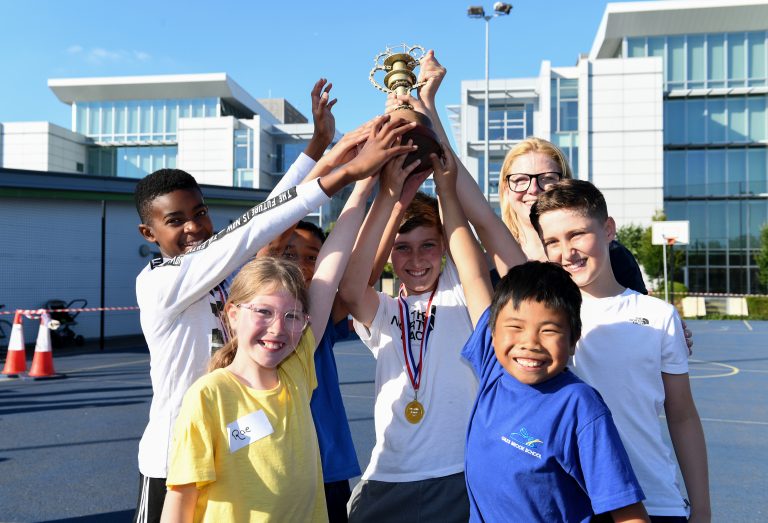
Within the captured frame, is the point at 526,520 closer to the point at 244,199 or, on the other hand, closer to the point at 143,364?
the point at 143,364

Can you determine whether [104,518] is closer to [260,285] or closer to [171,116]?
[260,285]

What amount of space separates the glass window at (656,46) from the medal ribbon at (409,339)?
44.6 meters

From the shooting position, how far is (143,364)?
12375 mm

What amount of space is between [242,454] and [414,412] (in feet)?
2.20

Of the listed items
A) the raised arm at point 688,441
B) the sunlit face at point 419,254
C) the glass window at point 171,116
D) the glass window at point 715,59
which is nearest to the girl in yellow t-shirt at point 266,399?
the sunlit face at point 419,254

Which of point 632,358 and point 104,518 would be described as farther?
point 104,518

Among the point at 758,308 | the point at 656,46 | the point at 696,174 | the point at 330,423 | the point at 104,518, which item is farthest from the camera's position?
the point at 656,46

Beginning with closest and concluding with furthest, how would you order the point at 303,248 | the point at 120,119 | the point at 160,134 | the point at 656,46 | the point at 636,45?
the point at 303,248
the point at 656,46
the point at 636,45
the point at 160,134
the point at 120,119

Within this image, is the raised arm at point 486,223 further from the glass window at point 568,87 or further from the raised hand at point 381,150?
the glass window at point 568,87

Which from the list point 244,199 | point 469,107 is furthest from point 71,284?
point 469,107

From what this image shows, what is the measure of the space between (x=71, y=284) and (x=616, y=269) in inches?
706

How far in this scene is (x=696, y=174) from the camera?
4100 centimetres

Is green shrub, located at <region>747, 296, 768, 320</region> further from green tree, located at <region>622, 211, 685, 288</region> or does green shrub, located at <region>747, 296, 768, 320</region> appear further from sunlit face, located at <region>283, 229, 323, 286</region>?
sunlit face, located at <region>283, 229, 323, 286</region>

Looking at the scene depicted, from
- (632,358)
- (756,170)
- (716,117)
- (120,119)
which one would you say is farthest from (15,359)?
(120,119)
